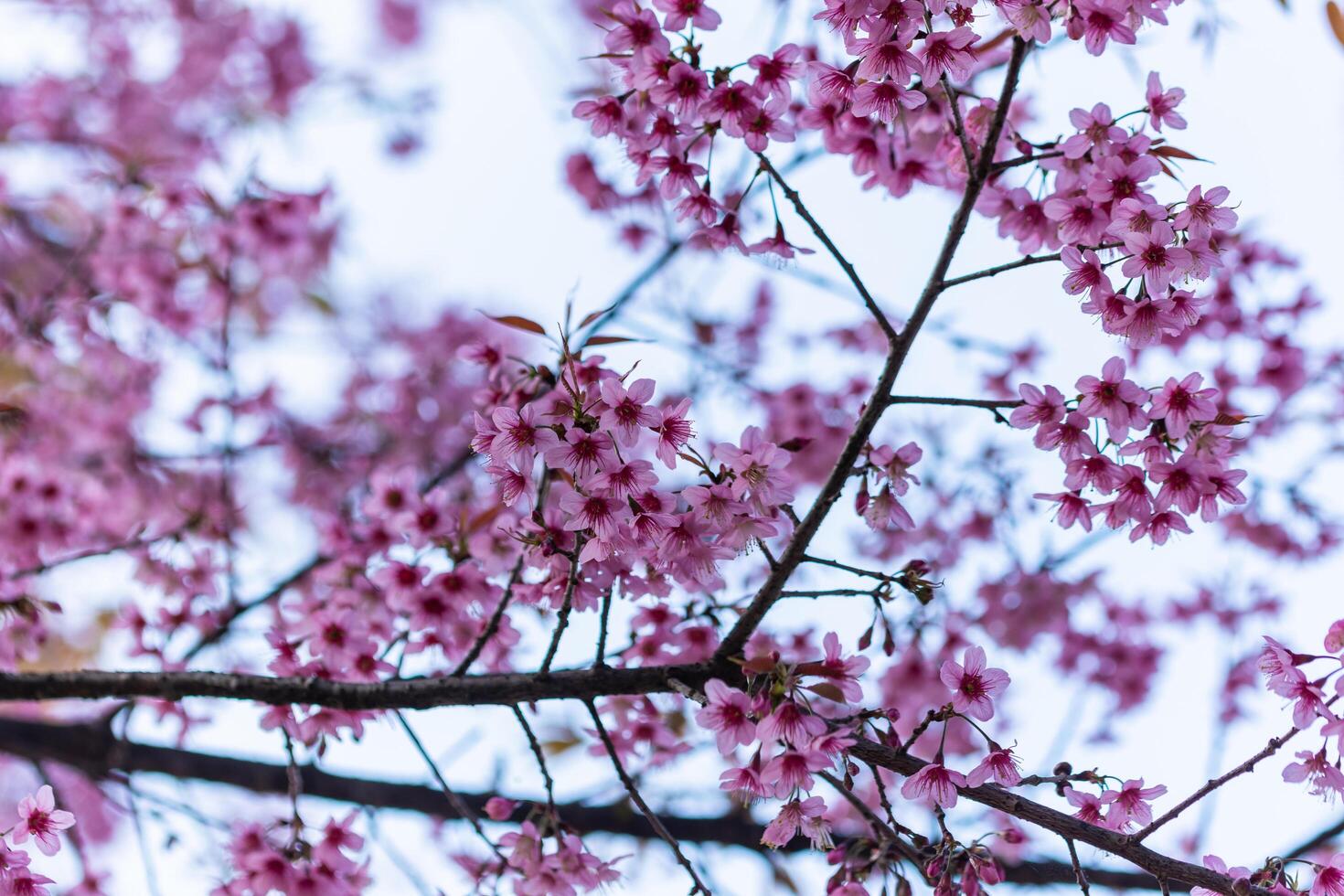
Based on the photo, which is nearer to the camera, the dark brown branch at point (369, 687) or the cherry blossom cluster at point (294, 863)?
the dark brown branch at point (369, 687)

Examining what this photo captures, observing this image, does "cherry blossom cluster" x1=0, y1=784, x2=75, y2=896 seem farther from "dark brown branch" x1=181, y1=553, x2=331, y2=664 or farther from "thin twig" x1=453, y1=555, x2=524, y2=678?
"dark brown branch" x1=181, y1=553, x2=331, y2=664

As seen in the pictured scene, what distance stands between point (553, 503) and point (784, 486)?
0.70m

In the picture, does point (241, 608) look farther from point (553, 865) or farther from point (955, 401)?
point (955, 401)

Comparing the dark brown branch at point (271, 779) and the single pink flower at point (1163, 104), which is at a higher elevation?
the single pink flower at point (1163, 104)

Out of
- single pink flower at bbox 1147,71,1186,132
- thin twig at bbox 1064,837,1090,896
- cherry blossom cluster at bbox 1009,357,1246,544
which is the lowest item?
thin twig at bbox 1064,837,1090,896

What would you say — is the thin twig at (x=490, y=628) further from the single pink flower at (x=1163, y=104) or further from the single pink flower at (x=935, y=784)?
the single pink flower at (x=1163, y=104)

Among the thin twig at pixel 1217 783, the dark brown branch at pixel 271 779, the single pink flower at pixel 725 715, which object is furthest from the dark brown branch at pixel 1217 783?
the dark brown branch at pixel 271 779

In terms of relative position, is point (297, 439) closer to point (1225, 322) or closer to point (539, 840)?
point (539, 840)

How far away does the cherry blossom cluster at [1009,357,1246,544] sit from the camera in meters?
2.23

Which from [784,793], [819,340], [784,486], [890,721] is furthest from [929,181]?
[819,340]

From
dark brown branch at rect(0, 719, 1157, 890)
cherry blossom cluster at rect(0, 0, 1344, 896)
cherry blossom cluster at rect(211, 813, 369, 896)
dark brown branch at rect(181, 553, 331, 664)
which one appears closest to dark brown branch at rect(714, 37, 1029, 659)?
cherry blossom cluster at rect(0, 0, 1344, 896)

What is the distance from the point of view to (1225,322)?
4793 millimetres

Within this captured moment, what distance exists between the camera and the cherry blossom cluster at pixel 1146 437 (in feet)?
7.32

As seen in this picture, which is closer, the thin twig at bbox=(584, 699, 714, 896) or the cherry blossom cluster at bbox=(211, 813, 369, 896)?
the thin twig at bbox=(584, 699, 714, 896)
